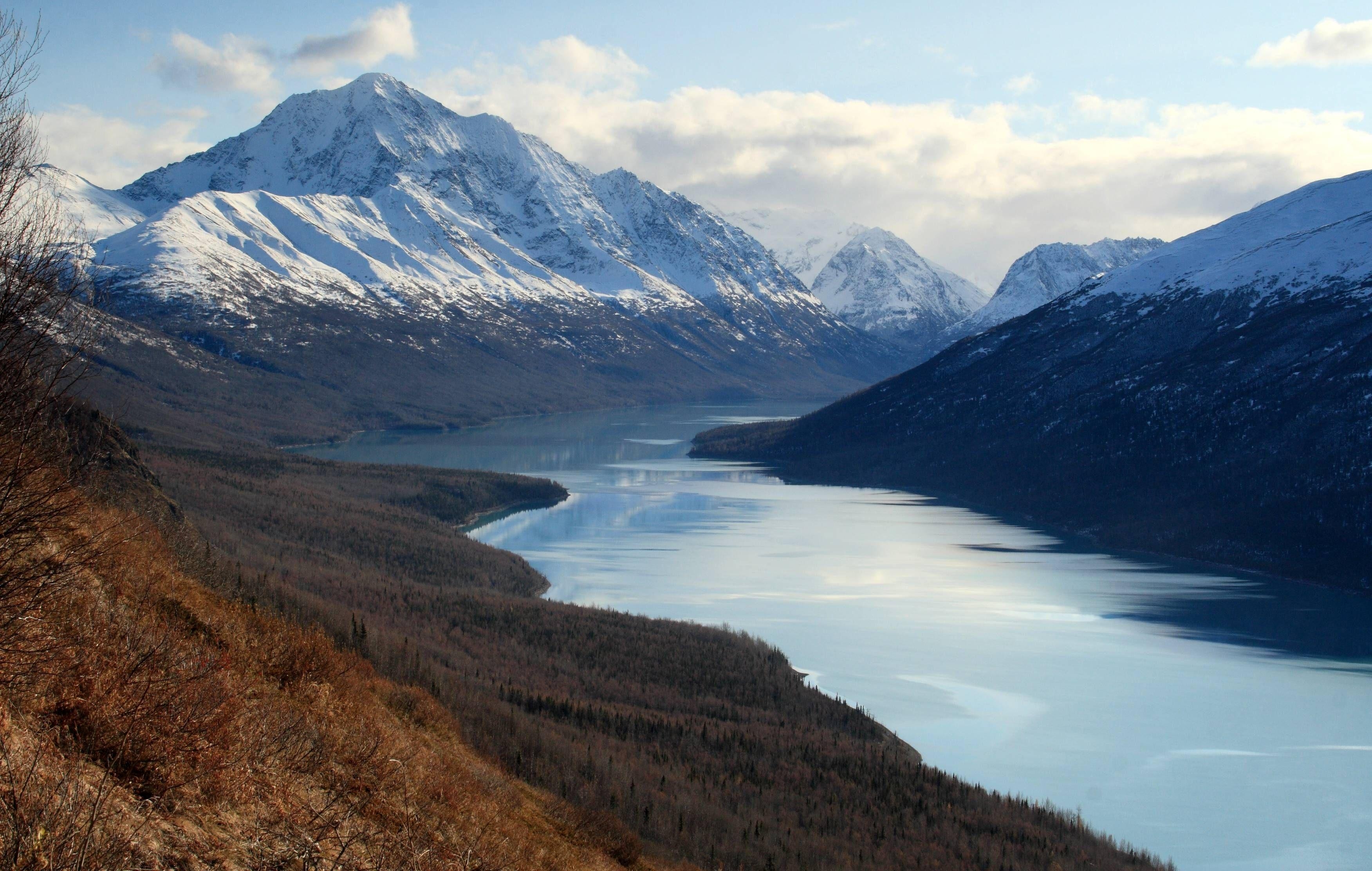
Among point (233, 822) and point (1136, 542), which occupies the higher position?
point (233, 822)

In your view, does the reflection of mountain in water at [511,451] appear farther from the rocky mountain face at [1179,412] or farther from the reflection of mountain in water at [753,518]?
the rocky mountain face at [1179,412]

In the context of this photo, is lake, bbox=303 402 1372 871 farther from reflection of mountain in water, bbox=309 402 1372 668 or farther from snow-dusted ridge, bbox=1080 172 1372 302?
snow-dusted ridge, bbox=1080 172 1372 302

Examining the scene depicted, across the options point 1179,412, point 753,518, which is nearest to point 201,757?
point 753,518

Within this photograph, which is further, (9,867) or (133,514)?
(133,514)

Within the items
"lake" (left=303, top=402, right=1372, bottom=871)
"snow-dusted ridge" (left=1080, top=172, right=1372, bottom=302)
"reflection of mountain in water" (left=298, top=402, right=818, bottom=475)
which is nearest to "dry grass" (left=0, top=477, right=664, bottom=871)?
"lake" (left=303, top=402, right=1372, bottom=871)

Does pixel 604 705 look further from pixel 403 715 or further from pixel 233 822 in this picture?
pixel 233 822

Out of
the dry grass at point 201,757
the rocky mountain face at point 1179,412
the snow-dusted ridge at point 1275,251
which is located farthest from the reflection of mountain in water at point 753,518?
the dry grass at point 201,757

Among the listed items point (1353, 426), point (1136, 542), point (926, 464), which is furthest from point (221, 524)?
point (926, 464)
